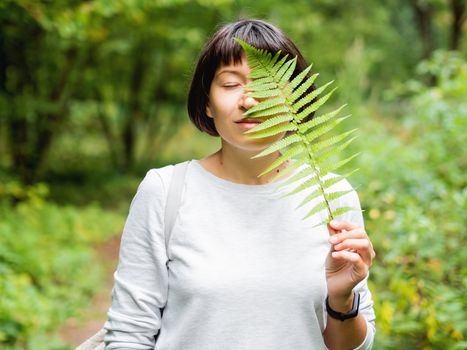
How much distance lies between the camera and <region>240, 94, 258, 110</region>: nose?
1569 millimetres

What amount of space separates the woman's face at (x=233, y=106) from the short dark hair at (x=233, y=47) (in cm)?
3

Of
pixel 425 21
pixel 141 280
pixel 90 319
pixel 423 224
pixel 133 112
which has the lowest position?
pixel 90 319

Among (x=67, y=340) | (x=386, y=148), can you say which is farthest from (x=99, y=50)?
(x=386, y=148)

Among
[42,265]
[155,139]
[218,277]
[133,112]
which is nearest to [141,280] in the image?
[218,277]

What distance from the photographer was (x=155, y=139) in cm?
1630

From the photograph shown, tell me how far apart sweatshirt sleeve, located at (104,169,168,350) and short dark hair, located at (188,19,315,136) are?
0.34m

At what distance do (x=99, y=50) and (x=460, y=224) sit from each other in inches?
379

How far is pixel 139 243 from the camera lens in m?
1.63

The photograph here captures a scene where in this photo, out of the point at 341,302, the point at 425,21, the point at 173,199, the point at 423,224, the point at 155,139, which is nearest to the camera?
the point at 341,302

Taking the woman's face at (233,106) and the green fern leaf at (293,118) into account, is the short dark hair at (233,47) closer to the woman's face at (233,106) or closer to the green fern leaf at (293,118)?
the woman's face at (233,106)

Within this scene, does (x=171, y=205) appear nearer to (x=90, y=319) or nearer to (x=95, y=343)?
(x=95, y=343)

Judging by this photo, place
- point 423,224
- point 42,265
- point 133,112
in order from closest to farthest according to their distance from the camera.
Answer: point 423,224, point 42,265, point 133,112

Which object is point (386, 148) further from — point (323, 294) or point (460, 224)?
point (323, 294)

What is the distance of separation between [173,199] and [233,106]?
0.30m
